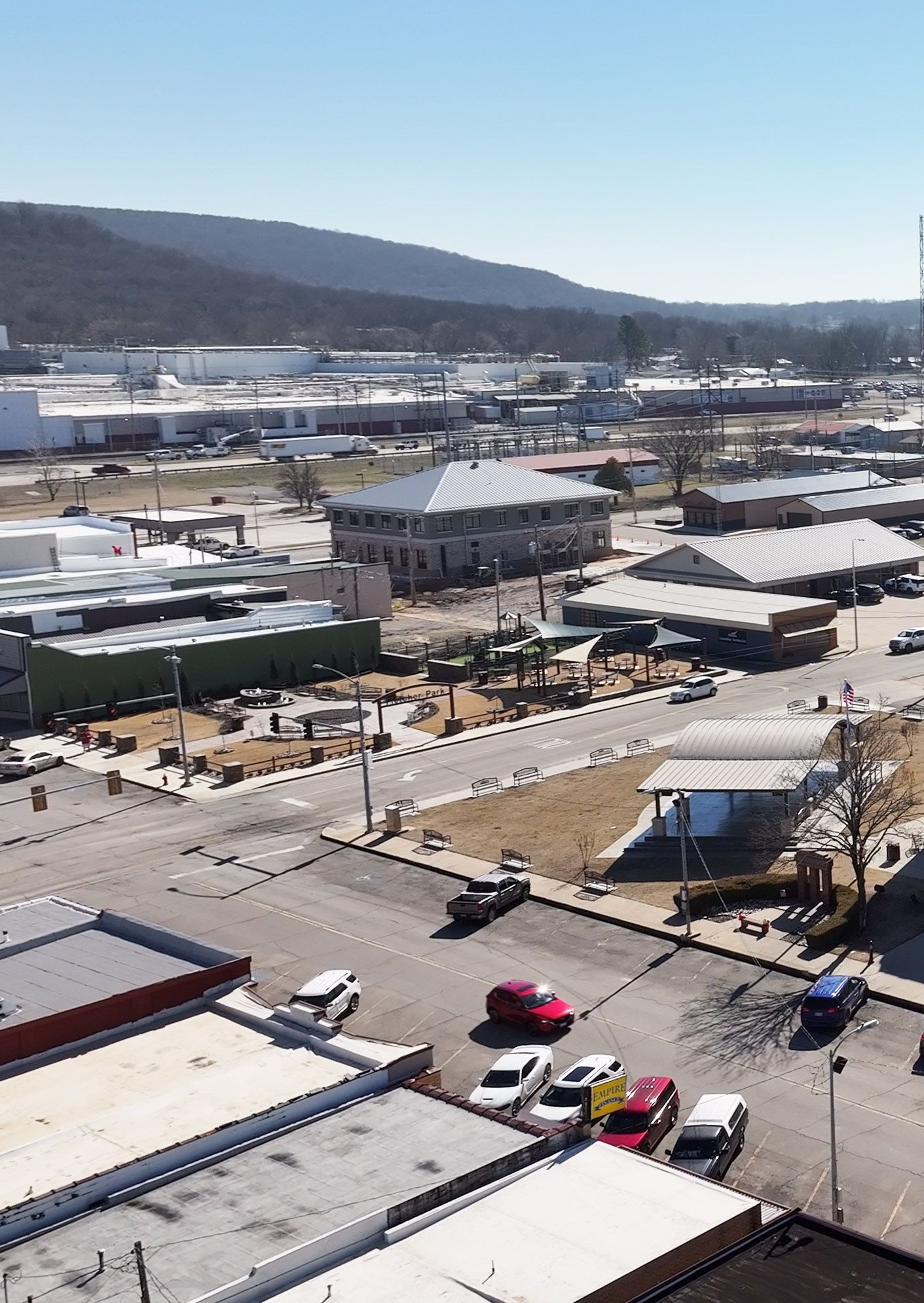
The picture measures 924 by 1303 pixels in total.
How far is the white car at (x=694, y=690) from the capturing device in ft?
214

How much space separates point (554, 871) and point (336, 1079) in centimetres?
1762

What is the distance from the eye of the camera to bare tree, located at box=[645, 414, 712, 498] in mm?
143000

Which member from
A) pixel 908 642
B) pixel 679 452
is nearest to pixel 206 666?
pixel 908 642

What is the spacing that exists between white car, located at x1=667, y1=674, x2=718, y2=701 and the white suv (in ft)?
38.2

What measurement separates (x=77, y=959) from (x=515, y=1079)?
36.3 feet

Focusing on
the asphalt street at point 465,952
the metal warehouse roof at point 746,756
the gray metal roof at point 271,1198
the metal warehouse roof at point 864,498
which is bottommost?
the asphalt street at point 465,952

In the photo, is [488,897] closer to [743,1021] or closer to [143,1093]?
[743,1021]

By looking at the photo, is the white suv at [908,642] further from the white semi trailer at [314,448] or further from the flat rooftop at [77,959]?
the white semi trailer at [314,448]

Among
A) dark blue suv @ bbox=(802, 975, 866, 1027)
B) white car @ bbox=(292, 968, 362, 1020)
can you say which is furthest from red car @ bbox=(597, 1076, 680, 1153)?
white car @ bbox=(292, 968, 362, 1020)

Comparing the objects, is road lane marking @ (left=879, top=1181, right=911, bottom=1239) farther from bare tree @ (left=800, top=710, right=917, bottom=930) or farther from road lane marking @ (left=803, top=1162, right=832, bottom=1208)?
bare tree @ (left=800, top=710, right=917, bottom=930)

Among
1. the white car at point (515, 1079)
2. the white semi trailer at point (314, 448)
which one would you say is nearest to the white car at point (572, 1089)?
the white car at point (515, 1079)

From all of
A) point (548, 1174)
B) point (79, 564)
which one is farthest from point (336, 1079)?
point (79, 564)

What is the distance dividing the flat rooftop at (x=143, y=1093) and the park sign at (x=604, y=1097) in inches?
175

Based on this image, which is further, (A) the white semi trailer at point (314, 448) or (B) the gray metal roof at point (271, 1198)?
(A) the white semi trailer at point (314, 448)
